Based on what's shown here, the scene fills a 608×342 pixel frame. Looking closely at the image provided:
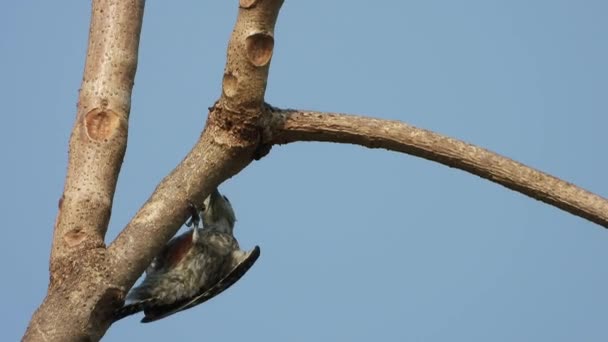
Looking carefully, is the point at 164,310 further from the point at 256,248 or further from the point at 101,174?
the point at 101,174

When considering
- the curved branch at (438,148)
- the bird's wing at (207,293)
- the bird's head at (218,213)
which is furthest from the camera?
the bird's head at (218,213)

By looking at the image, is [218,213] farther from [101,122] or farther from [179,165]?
[101,122]

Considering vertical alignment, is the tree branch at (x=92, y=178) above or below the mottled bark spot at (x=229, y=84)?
below

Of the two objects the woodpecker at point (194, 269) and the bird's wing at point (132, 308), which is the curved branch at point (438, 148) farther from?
the bird's wing at point (132, 308)

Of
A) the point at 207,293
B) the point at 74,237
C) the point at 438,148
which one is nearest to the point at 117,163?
the point at 74,237

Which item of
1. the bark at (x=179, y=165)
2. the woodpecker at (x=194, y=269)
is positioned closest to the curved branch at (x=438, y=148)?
the bark at (x=179, y=165)

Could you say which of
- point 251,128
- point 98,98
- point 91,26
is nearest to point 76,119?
point 98,98

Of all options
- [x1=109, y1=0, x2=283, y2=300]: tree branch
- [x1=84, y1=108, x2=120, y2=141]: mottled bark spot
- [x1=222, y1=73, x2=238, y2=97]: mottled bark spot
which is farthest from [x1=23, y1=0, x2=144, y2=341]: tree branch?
[x1=222, y1=73, x2=238, y2=97]: mottled bark spot
